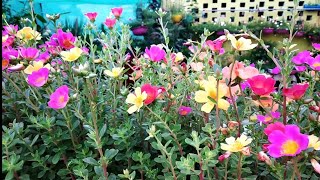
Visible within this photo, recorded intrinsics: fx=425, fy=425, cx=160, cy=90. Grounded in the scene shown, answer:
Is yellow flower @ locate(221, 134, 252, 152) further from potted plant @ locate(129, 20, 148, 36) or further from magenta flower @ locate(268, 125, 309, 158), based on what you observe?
potted plant @ locate(129, 20, 148, 36)

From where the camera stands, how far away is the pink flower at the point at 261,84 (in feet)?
2.03

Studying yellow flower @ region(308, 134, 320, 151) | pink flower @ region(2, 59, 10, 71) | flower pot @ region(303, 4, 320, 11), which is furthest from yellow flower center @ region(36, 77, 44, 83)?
flower pot @ region(303, 4, 320, 11)

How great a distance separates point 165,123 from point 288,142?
7.9 inches

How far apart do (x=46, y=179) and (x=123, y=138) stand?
183 millimetres

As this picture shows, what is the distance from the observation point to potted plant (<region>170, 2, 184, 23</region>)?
11.8 feet

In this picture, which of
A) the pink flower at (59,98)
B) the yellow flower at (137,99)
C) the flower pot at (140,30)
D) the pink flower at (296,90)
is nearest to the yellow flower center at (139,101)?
the yellow flower at (137,99)

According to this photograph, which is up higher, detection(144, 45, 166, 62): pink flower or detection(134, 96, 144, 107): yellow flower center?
detection(144, 45, 166, 62): pink flower

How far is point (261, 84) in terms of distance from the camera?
24.6 inches

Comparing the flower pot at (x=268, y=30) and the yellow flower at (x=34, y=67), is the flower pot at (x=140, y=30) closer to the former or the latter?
the flower pot at (x=268, y=30)

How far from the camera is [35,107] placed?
0.78 metres

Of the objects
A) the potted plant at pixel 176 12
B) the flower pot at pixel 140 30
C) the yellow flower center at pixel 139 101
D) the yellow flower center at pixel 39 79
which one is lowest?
the flower pot at pixel 140 30

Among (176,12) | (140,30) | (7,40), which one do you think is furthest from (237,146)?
(176,12)

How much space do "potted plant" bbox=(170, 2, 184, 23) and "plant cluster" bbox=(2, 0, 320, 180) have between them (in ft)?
8.91

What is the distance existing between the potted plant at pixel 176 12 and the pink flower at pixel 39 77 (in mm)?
2942
